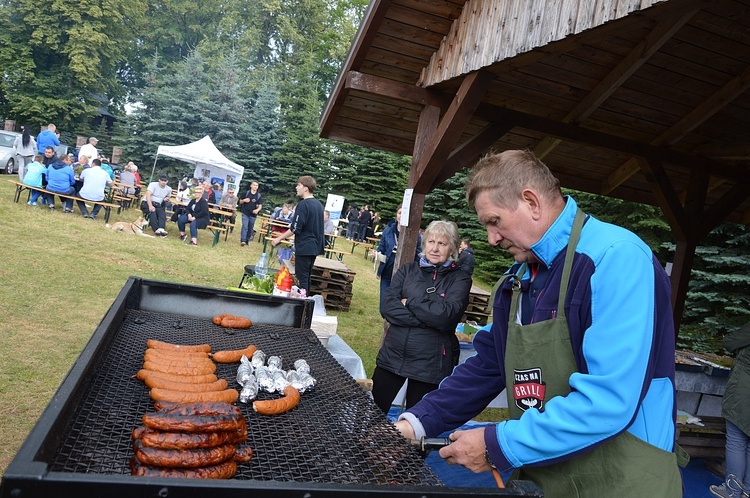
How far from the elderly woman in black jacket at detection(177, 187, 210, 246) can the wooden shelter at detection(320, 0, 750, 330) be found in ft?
29.5

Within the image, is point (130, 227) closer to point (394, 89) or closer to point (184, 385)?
point (394, 89)

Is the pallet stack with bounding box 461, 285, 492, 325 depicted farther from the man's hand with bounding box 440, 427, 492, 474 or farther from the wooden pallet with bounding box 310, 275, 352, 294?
the man's hand with bounding box 440, 427, 492, 474

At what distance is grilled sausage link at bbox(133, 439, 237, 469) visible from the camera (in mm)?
1753

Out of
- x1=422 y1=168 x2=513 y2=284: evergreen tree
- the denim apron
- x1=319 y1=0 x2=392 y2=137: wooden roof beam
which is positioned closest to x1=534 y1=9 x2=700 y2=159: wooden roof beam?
x1=319 y1=0 x2=392 y2=137: wooden roof beam

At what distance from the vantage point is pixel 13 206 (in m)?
14.0

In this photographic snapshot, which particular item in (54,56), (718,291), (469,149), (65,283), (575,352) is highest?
(54,56)

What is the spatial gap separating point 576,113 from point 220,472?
621cm

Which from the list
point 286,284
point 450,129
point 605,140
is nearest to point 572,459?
point 286,284

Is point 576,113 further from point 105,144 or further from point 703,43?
point 105,144

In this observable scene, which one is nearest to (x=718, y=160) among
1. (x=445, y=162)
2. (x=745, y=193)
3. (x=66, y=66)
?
(x=745, y=193)

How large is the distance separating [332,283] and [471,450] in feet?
30.2

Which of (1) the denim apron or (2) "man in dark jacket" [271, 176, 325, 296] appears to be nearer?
(1) the denim apron

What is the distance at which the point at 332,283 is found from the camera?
1102 cm

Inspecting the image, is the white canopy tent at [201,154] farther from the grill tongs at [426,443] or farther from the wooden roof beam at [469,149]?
the grill tongs at [426,443]
